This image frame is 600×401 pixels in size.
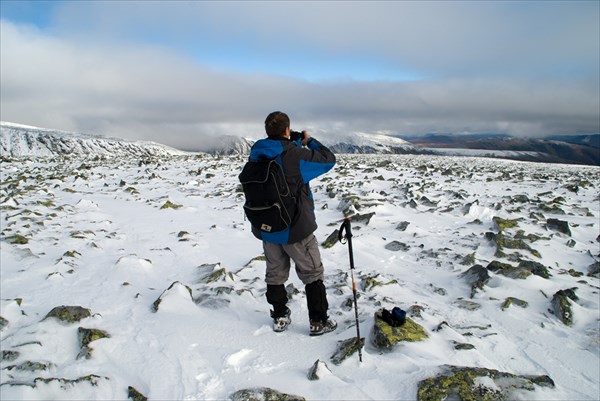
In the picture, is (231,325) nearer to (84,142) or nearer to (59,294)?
(59,294)

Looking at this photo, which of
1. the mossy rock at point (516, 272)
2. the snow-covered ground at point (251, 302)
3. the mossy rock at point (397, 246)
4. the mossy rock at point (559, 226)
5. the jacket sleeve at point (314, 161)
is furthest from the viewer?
the mossy rock at point (559, 226)

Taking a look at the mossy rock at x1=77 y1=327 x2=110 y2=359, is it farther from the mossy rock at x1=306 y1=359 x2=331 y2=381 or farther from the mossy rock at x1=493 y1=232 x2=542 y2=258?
the mossy rock at x1=493 y1=232 x2=542 y2=258

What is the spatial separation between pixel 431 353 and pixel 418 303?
1.96 meters

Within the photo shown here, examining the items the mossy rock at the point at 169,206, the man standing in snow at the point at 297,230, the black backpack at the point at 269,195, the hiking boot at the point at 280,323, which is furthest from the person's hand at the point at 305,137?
the mossy rock at the point at 169,206

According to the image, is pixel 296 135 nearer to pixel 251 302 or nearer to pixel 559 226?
pixel 251 302

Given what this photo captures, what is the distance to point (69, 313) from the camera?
17.7ft

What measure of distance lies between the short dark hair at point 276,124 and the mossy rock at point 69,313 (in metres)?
4.06

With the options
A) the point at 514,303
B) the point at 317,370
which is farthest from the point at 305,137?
the point at 514,303

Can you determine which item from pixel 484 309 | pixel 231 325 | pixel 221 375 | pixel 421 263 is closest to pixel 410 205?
pixel 421 263

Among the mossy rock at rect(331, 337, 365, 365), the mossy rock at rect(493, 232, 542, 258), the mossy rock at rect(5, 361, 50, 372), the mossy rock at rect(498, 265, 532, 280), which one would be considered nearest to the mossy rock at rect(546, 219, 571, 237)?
the mossy rock at rect(493, 232, 542, 258)

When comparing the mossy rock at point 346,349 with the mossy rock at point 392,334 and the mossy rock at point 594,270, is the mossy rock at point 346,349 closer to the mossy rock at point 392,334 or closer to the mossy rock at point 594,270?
the mossy rock at point 392,334

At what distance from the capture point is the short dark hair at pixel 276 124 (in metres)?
4.66

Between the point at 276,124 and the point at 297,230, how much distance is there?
4.76ft

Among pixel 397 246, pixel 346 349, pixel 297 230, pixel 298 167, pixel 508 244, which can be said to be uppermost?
pixel 298 167
